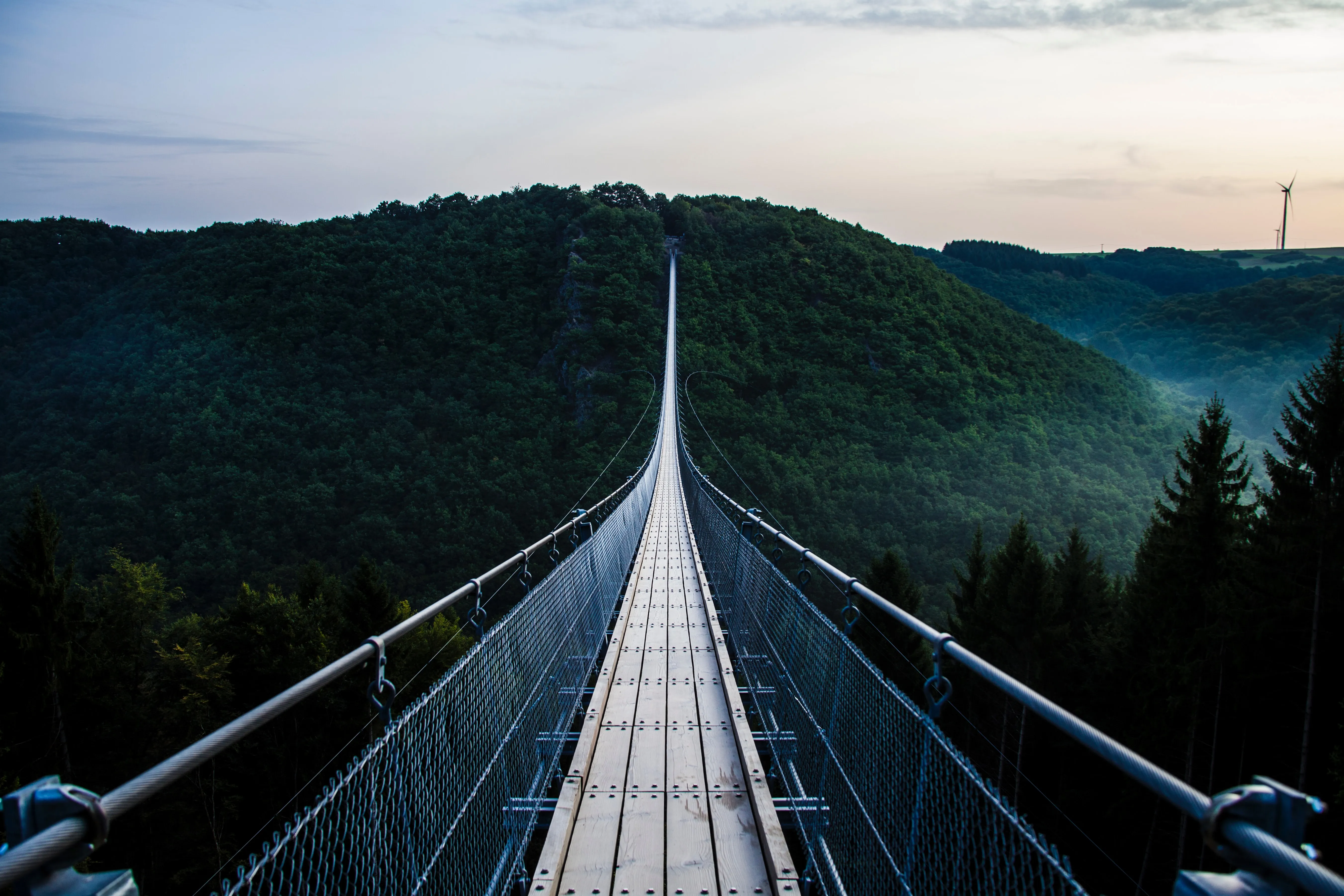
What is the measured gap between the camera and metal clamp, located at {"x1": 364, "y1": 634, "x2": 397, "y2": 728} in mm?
1646

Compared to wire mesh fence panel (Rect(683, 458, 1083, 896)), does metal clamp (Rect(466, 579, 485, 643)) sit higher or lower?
higher

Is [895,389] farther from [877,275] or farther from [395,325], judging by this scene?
[395,325]

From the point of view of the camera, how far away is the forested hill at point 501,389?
32781mm

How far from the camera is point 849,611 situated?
246 cm

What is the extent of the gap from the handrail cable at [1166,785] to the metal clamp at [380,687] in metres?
1.11

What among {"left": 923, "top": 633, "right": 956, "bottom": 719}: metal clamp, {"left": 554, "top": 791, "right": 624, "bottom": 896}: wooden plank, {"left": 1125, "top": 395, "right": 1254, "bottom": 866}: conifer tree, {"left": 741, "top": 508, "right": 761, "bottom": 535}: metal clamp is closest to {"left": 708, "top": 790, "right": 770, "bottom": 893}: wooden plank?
{"left": 554, "top": 791, "right": 624, "bottom": 896}: wooden plank

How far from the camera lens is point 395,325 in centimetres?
4875

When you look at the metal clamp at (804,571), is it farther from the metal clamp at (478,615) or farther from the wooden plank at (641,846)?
the metal clamp at (478,615)

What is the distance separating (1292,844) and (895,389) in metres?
44.1

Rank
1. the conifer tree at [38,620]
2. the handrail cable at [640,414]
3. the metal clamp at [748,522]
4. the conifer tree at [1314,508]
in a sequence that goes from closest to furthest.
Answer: the metal clamp at [748,522], the conifer tree at [1314,508], the conifer tree at [38,620], the handrail cable at [640,414]

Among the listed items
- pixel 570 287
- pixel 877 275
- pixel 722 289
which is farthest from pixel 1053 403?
pixel 570 287

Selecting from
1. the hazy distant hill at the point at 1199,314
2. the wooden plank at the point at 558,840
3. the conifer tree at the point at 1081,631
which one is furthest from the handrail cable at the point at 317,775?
the hazy distant hill at the point at 1199,314

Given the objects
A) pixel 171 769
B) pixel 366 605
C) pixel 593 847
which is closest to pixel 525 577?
pixel 593 847

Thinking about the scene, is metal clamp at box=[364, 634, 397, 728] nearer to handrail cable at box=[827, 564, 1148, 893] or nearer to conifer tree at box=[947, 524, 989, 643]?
handrail cable at box=[827, 564, 1148, 893]
